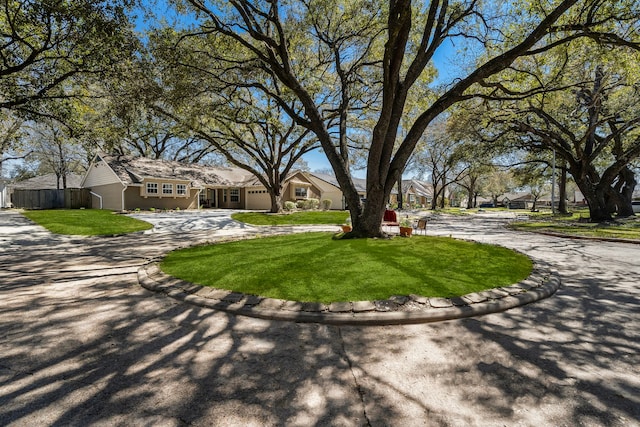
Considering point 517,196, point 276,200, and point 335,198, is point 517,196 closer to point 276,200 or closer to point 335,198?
point 335,198

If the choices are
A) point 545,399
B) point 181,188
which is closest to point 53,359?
point 545,399

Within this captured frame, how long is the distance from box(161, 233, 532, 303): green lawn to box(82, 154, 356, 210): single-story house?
20221 mm

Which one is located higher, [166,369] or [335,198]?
[335,198]

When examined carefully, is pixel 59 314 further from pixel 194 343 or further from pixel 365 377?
pixel 365 377

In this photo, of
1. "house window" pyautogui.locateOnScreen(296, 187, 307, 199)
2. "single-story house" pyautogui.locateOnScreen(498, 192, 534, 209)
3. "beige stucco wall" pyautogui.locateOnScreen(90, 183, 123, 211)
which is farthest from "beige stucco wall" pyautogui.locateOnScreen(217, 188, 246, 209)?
"single-story house" pyautogui.locateOnScreen(498, 192, 534, 209)

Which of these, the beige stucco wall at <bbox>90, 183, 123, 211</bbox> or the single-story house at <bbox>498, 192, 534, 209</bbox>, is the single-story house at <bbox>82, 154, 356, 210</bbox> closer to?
the beige stucco wall at <bbox>90, 183, 123, 211</bbox>

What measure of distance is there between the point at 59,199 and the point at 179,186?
1100cm

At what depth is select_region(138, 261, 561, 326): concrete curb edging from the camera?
12.4 feet

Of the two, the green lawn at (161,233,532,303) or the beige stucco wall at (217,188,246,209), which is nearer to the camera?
the green lawn at (161,233,532,303)

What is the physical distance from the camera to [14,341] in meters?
3.24

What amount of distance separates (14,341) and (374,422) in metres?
3.87

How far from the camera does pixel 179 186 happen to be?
90.2ft

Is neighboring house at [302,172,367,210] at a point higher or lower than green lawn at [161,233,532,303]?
higher

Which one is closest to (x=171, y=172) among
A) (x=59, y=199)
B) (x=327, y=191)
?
(x=59, y=199)
